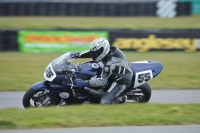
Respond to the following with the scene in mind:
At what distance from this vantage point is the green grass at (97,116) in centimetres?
561

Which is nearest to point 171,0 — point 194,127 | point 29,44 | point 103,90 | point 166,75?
point 29,44

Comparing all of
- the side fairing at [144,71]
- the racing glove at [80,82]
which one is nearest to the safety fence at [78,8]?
the side fairing at [144,71]

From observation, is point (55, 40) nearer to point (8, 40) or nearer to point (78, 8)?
point (8, 40)

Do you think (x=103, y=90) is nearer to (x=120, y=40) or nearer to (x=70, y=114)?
(x=70, y=114)

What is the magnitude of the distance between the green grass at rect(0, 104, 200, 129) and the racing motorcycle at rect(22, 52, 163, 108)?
2.19 ft

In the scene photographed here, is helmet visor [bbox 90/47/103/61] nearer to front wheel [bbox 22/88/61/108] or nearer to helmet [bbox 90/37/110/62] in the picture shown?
helmet [bbox 90/37/110/62]

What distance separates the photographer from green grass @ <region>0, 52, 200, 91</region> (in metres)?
10.3

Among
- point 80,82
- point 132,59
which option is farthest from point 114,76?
point 132,59

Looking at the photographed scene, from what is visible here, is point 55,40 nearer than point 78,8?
Yes

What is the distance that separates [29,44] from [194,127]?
37.6 feet

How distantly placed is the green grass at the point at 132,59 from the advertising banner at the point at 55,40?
20.7 inches

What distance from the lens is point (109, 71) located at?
700 centimetres

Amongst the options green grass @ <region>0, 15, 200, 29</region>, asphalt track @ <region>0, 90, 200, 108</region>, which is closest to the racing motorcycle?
asphalt track @ <region>0, 90, 200, 108</region>

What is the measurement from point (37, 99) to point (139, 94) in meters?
2.01
